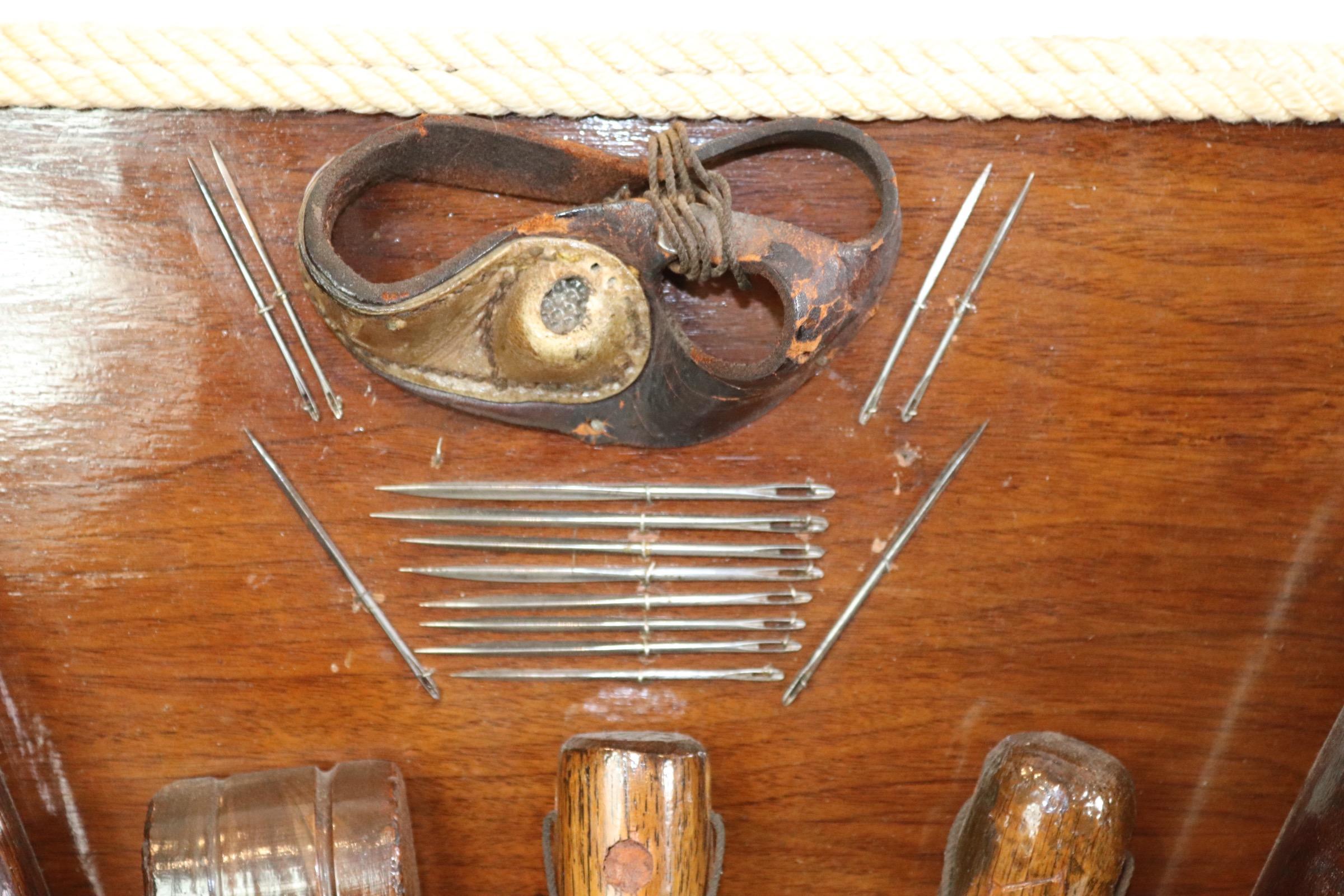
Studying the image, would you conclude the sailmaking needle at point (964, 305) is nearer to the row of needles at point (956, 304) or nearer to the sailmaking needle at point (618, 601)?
the row of needles at point (956, 304)

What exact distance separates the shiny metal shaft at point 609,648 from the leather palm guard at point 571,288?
291 millimetres

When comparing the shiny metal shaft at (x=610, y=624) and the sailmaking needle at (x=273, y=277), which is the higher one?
the sailmaking needle at (x=273, y=277)

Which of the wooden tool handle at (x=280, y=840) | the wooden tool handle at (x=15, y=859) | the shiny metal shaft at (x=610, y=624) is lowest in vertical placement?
the wooden tool handle at (x=15, y=859)

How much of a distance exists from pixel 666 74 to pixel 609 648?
2.40 ft

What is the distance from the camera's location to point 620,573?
1.55 meters

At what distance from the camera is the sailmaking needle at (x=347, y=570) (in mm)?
1508

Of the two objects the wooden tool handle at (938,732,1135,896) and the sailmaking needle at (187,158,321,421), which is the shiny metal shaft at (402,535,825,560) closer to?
the sailmaking needle at (187,158,321,421)

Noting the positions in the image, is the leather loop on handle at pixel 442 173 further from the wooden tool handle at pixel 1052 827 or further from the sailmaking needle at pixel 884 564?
the wooden tool handle at pixel 1052 827

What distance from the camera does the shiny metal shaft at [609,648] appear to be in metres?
1.55

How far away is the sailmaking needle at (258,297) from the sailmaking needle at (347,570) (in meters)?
0.08

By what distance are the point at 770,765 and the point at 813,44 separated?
3.07ft

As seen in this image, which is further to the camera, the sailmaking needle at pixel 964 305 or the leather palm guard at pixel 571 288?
the sailmaking needle at pixel 964 305

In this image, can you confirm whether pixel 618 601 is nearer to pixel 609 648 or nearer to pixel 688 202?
pixel 609 648

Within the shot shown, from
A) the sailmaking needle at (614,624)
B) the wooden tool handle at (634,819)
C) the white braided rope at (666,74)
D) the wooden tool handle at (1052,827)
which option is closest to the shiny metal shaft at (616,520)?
the sailmaking needle at (614,624)
